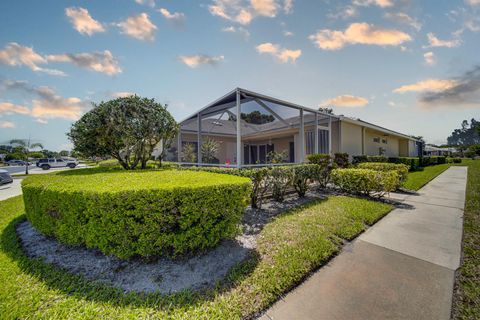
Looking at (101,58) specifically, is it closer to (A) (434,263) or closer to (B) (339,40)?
(B) (339,40)

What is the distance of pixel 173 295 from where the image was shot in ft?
7.72

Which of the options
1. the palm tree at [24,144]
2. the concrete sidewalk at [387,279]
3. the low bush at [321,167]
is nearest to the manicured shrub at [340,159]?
the low bush at [321,167]

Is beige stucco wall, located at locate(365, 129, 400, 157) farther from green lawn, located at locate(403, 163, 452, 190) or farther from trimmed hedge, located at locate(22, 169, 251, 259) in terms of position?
trimmed hedge, located at locate(22, 169, 251, 259)

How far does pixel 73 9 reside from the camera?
5.33 meters

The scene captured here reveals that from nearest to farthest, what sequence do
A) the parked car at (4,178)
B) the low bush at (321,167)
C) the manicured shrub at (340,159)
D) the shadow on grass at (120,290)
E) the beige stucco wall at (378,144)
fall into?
1. the shadow on grass at (120,290)
2. the low bush at (321,167)
3. the manicured shrub at (340,159)
4. the parked car at (4,178)
5. the beige stucco wall at (378,144)

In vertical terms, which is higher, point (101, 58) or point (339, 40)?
point (339, 40)

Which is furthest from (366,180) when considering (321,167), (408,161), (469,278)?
(408,161)

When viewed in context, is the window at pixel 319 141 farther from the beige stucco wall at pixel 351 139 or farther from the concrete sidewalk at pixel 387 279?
the concrete sidewalk at pixel 387 279

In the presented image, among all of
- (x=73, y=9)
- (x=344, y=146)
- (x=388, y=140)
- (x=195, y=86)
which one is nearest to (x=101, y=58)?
(x=73, y=9)

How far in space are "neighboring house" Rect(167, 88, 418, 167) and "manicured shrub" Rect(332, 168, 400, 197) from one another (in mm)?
2218

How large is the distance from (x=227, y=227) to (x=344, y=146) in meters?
12.6

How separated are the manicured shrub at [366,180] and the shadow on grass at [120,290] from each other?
5672 mm

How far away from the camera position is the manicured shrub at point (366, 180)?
6.60 meters

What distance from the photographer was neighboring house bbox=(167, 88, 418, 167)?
8212 millimetres
